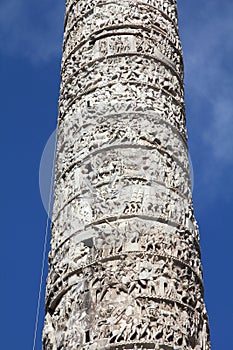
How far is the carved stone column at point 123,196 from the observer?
321 centimetres

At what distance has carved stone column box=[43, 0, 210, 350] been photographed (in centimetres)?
321

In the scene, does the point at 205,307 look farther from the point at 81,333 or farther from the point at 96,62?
the point at 96,62

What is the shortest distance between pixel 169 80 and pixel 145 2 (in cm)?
64

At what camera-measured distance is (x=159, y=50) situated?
4426mm

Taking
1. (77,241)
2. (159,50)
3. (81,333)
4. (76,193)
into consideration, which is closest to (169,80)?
(159,50)

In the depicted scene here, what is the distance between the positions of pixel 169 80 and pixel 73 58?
61cm

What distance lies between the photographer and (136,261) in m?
3.33

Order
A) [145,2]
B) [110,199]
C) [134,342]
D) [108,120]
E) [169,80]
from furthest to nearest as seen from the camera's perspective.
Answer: [145,2] → [169,80] → [108,120] → [110,199] → [134,342]

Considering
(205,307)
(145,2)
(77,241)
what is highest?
(145,2)

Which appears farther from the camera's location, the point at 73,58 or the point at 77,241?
the point at 73,58

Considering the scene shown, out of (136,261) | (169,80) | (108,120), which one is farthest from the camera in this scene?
(169,80)

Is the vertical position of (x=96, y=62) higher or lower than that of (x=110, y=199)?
higher

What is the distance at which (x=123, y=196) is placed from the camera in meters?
3.58

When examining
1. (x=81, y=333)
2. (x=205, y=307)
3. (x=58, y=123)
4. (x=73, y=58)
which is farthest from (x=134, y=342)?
(x=73, y=58)
